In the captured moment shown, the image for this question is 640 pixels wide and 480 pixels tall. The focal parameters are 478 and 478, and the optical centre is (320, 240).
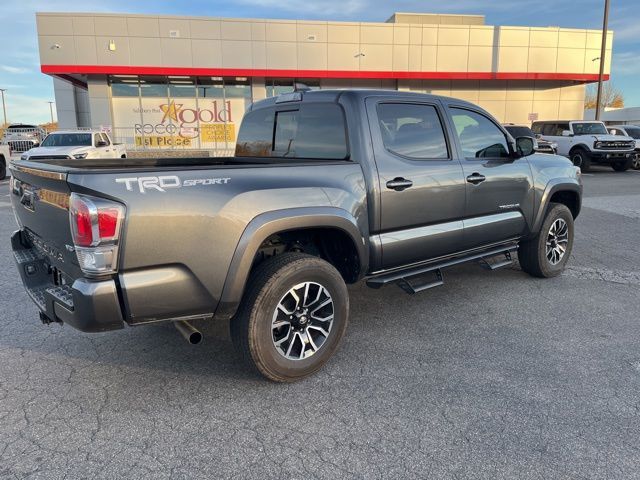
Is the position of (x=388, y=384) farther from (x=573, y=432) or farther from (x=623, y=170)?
(x=623, y=170)

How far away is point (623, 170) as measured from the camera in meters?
19.3

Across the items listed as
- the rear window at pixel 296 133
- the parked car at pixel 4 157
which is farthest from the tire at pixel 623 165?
the parked car at pixel 4 157

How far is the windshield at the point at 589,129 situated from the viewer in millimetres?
18531

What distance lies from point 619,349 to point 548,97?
1082 inches

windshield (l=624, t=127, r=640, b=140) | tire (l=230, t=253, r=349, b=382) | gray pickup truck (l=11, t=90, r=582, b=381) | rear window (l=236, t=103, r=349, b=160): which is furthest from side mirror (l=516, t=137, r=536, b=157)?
windshield (l=624, t=127, r=640, b=140)

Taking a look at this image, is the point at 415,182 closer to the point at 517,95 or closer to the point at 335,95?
the point at 335,95

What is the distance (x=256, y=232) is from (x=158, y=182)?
0.63 metres

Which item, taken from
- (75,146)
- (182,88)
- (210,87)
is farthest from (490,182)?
(182,88)

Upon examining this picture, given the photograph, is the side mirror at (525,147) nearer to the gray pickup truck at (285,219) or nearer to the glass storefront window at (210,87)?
the gray pickup truck at (285,219)

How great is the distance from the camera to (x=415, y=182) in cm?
378

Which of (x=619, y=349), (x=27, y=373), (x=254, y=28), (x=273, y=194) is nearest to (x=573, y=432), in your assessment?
(x=619, y=349)

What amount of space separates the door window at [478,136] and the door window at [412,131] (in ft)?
0.91

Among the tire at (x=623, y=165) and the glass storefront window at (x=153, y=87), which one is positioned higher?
the glass storefront window at (x=153, y=87)

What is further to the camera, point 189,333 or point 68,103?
point 68,103
